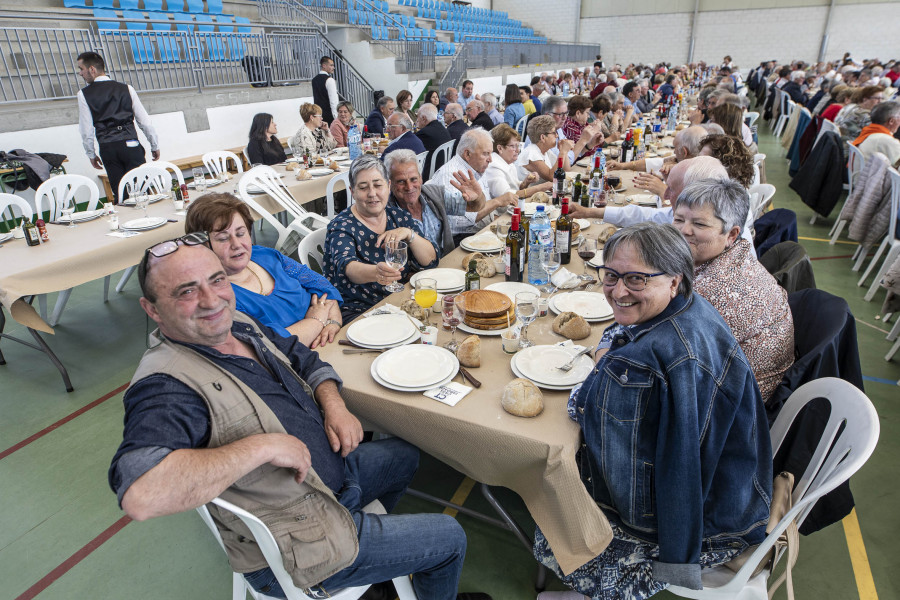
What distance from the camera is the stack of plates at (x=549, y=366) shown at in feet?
5.32

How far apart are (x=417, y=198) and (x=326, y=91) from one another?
6196 millimetres

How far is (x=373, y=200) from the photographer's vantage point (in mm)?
2566

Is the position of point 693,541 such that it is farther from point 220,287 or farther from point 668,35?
point 668,35

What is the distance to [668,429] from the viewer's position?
132 cm

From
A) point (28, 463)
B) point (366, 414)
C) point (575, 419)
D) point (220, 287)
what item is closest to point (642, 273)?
point (575, 419)

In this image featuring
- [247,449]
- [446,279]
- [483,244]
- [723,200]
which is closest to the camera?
[247,449]

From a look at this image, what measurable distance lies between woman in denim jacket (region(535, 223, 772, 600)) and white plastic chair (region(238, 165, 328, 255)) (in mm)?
2841

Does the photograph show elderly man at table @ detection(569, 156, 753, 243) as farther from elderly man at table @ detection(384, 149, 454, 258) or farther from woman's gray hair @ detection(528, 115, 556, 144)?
woman's gray hair @ detection(528, 115, 556, 144)

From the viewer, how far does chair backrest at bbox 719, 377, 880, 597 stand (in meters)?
1.24

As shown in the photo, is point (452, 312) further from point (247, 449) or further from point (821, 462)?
point (821, 462)

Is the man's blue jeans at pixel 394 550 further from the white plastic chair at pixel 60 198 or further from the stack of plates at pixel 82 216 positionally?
the white plastic chair at pixel 60 198

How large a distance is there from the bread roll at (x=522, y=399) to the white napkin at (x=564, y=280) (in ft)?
2.95

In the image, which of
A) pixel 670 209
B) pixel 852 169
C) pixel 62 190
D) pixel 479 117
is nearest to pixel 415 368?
pixel 670 209

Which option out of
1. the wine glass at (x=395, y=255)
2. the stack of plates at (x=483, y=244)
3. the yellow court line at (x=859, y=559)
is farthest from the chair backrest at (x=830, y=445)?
Answer: the stack of plates at (x=483, y=244)
